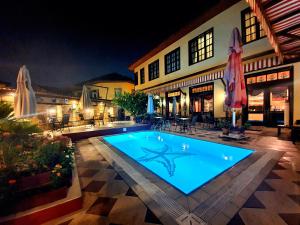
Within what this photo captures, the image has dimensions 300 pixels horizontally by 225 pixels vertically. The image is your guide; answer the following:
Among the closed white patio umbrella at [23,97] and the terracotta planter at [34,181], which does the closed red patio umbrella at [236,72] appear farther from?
the closed white patio umbrella at [23,97]

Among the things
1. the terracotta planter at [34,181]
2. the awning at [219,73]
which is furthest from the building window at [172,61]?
the terracotta planter at [34,181]

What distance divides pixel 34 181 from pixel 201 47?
42.6 feet

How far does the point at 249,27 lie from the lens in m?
8.46

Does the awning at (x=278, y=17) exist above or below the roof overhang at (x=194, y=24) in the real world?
below

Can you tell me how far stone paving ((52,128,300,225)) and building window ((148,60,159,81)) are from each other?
15.1 metres

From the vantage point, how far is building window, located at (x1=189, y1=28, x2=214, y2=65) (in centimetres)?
1070

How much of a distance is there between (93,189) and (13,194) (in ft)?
4.01

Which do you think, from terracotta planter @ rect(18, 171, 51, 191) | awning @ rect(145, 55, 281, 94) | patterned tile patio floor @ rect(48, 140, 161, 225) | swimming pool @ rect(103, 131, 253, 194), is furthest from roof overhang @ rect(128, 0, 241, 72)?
terracotta planter @ rect(18, 171, 51, 191)

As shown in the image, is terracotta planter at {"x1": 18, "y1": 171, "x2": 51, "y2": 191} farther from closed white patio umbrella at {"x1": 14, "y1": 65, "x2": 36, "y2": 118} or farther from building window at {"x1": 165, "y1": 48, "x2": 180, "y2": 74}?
building window at {"x1": 165, "y1": 48, "x2": 180, "y2": 74}

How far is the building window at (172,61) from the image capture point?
1382 cm

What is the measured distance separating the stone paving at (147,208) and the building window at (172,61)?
486 inches

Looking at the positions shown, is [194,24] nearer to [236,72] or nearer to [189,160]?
[236,72]

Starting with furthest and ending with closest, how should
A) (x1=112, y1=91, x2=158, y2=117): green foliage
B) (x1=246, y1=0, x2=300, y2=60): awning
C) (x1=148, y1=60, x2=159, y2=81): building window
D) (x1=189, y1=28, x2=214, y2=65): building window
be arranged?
(x1=148, y1=60, x2=159, y2=81): building window → (x1=112, y1=91, x2=158, y2=117): green foliage → (x1=189, y1=28, x2=214, y2=65): building window → (x1=246, y1=0, x2=300, y2=60): awning

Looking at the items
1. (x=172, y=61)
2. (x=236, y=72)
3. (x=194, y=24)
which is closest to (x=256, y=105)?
(x=236, y=72)
